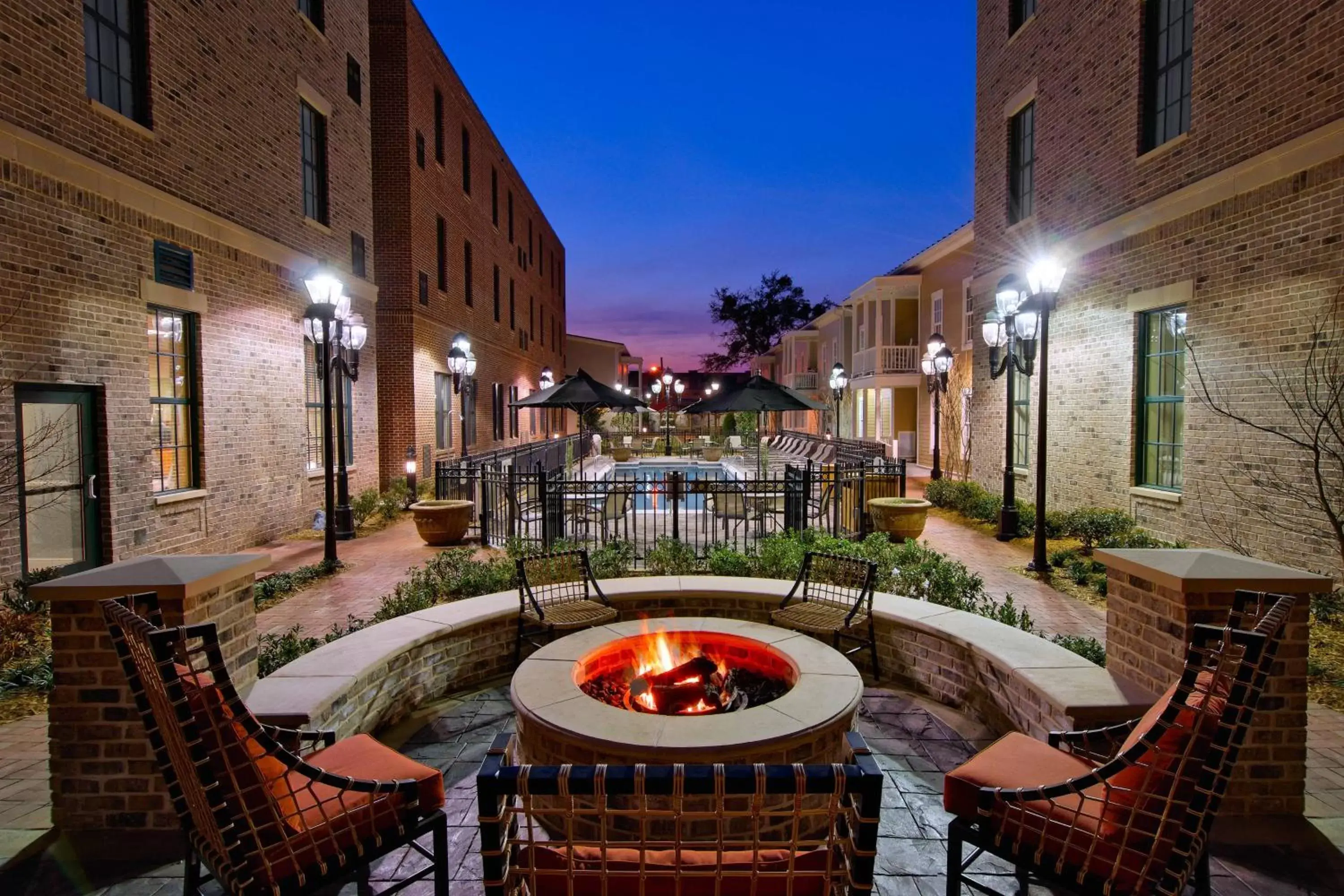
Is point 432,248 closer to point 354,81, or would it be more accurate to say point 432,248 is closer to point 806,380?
point 354,81

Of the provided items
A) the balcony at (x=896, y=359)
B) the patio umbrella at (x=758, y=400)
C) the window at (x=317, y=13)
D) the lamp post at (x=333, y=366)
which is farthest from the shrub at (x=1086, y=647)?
the balcony at (x=896, y=359)

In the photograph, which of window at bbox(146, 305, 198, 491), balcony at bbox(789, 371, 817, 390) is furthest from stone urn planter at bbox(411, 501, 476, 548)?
balcony at bbox(789, 371, 817, 390)

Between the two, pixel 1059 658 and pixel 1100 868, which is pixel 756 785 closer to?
pixel 1100 868

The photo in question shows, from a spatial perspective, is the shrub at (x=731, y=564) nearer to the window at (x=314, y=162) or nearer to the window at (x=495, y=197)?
the window at (x=314, y=162)

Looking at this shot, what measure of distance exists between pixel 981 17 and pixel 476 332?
16.2 m

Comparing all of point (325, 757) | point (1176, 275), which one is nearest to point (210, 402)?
point (325, 757)

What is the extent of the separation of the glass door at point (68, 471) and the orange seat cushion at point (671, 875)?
7.92 meters

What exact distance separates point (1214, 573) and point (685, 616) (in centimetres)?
385

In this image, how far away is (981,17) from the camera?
15.6 metres

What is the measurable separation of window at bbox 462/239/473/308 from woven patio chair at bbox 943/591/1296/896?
21814 millimetres

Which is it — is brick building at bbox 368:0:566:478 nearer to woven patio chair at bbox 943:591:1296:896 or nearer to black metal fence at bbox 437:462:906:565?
black metal fence at bbox 437:462:906:565

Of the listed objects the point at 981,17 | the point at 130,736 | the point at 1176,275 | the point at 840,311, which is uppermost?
the point at 981,17

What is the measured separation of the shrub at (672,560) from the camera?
772 centimetres

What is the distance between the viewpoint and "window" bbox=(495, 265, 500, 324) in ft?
86.2
